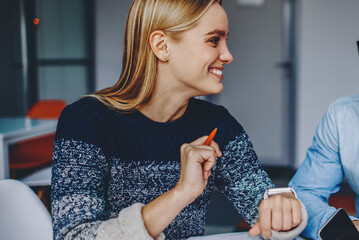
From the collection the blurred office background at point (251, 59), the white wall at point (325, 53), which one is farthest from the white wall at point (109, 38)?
the white wall at point (325, 53)

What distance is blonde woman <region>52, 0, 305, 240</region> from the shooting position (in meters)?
0.91

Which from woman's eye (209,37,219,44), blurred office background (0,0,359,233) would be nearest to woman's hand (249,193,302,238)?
woman's eye (209,37,219,44)

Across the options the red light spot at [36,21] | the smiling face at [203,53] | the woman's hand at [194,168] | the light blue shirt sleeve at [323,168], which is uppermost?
the red light spot at [36,21]

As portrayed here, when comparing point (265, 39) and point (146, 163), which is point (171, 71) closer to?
point (146, 163)

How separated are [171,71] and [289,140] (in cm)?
407

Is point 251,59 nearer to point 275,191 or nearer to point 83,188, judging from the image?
point 275,191

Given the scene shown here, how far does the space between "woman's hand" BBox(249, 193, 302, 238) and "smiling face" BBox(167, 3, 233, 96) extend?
337 mm

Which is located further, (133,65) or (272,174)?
(272,174)

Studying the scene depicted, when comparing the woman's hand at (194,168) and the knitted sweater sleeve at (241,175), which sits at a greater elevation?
the woman's hand at (194,168)

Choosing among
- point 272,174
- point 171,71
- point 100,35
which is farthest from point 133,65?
point 100,35

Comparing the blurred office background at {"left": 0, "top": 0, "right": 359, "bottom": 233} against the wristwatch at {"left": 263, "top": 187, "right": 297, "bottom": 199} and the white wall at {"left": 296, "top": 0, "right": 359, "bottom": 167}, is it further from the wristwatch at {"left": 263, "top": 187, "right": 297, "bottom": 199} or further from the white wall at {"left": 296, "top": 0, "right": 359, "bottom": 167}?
the wristwatch at {"left": 263, "top": 187, "right": 297, "bottom": 199}

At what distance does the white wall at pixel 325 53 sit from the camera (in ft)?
14.4

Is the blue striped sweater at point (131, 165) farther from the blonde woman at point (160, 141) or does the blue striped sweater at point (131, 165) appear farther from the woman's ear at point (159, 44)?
the woman's ear at point (159, 44)

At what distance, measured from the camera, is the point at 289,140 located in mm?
4945
